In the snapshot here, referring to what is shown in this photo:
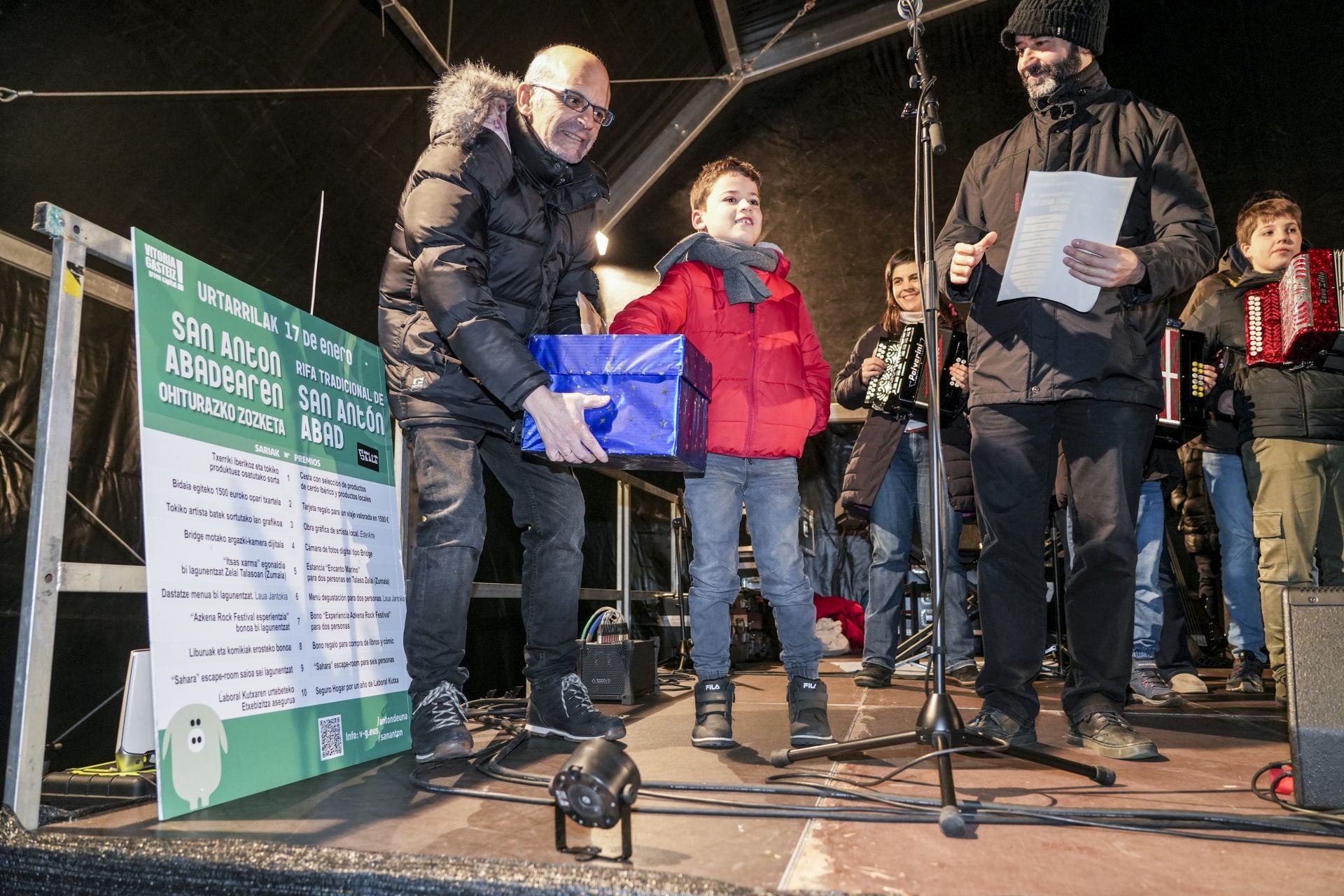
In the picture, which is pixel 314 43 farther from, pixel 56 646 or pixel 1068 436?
pixel 1068 436

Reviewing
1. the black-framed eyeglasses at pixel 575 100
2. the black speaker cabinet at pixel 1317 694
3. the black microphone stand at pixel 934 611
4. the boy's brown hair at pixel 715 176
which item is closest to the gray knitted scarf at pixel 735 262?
the boy's brown hair at pixel 715 176

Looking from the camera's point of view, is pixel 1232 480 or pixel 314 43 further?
pixel 1232 480

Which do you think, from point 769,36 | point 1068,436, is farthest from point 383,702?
point 769,36

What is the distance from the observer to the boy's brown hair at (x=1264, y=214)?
367 centimetres

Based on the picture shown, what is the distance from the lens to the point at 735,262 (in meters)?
2.43

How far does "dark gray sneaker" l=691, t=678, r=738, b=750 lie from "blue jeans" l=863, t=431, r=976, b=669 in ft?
5.50

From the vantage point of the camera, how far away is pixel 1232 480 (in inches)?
150

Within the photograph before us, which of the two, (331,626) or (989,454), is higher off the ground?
(989,454)

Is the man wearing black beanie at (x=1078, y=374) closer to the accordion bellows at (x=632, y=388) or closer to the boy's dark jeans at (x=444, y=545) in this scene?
the accordion bellows at (x=632, y=388)

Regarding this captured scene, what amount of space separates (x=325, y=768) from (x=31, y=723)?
62 cm

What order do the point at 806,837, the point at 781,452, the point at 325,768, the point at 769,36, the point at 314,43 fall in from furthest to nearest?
the point at 769,36 < the point at 314,43 < the point at 781,452 < the point at 325,768 < the point at 806,837

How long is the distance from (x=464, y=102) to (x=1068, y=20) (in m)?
1.44

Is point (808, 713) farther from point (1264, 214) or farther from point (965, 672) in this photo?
point (1264, 214)

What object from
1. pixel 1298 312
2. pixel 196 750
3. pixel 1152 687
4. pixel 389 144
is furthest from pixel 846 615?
pixel 196 750
